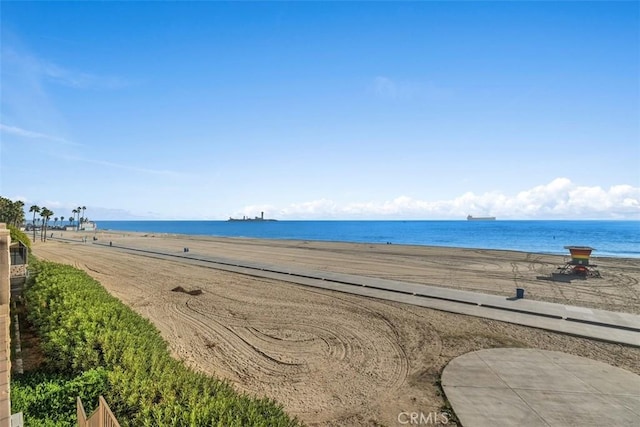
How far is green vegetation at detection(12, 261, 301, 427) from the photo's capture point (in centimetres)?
451

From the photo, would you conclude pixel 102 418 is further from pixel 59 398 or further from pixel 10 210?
pixel 10 210

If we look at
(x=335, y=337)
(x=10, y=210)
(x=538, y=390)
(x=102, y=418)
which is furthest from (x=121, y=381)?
(x=10, y=210)

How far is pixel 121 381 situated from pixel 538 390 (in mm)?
9382

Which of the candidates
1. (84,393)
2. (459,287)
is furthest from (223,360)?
(459,287)

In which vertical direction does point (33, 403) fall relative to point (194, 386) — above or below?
below

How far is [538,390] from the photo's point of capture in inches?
313

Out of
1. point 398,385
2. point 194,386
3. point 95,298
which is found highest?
point 95,298

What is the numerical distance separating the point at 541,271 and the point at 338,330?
922 inches

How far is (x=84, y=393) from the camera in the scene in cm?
559

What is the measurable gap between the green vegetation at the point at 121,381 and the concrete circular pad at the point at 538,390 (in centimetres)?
445

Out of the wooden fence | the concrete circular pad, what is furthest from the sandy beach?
the wooden fence

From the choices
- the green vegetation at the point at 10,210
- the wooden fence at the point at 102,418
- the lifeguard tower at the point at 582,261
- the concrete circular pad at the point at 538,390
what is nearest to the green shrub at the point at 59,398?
the wooden fence at the point at 102,418

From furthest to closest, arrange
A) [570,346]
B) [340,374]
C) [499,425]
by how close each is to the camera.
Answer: [570,346] → [340,374] → [499,425]

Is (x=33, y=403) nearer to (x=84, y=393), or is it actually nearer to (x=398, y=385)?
(x=84, y=393)
